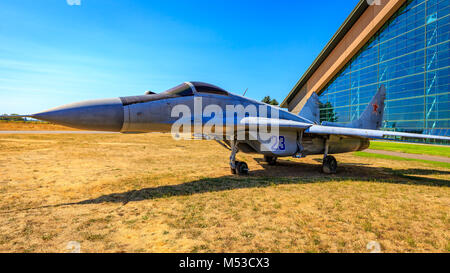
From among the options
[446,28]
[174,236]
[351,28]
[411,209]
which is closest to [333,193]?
[411,209]

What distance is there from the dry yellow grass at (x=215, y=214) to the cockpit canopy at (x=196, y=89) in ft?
9.60

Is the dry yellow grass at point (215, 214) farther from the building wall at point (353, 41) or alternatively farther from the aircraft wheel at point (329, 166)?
the building wall at point (353, 41)

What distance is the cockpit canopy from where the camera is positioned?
710 centimetres

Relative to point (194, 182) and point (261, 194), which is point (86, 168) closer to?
point (194, 182)

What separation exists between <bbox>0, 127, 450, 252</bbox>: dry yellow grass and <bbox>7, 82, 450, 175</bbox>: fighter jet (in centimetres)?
173

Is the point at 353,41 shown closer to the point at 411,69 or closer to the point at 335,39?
the point at 335,39

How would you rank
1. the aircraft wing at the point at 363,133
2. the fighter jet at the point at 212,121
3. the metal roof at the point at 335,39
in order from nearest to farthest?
the fighter jet at the point at 212,121 → the aircraft wing at the point at 363,133 → the metal roof at the point at 335,39

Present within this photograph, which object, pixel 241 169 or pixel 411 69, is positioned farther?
pixel 411 69

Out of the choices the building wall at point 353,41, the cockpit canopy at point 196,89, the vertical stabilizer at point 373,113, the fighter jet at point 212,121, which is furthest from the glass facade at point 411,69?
the cockpit canopy at point 196,89

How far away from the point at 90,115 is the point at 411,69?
4186 cm

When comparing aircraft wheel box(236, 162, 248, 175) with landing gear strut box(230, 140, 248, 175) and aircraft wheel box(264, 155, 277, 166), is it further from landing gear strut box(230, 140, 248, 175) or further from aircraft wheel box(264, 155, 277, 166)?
aircraft wheel box(264, 155, 277, 166)

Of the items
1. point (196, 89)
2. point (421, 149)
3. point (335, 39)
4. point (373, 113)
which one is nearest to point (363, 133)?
point (373, 113)

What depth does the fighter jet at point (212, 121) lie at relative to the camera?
17.6ft

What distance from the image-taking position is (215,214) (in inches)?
176
